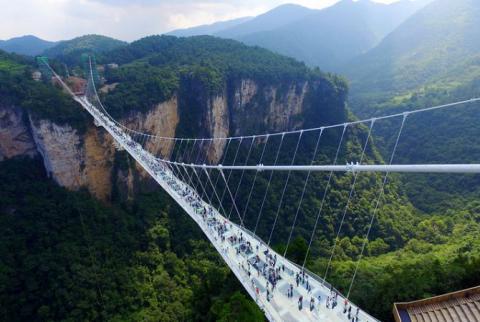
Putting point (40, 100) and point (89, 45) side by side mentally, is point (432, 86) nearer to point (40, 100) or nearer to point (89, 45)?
point (89, 45)

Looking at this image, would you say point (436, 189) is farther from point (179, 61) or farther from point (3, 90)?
point (3, 90)

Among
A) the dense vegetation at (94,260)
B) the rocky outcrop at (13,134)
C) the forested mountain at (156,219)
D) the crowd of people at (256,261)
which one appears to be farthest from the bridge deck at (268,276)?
the rocky outcrop at (13,134)

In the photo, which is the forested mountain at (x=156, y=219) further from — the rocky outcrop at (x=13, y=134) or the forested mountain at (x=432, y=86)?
the forested mountain at (x=432, y=86)

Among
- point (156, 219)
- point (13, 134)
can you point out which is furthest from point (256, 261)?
point (13, 134)

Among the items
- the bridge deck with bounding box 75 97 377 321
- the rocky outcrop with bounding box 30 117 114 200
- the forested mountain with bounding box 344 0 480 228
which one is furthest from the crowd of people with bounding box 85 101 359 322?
the forested mountain with bounding box 344 0 480 228

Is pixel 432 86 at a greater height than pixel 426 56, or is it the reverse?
pixel 426 56

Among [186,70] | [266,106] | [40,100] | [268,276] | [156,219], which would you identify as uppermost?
[186,70]

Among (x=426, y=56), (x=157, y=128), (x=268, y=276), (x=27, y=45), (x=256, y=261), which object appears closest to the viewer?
(x=268, y=276)
